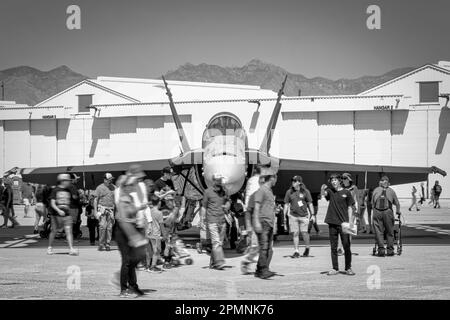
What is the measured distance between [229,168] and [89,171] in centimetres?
762

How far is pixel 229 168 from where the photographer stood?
16.8m

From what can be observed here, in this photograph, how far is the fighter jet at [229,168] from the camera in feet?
56.0

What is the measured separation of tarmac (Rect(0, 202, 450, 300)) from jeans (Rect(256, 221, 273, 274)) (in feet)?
0.87

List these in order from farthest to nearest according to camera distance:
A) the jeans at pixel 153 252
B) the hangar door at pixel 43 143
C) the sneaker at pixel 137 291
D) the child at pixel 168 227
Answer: the hangar door at pixel 43 143 → the child at pixel 168 227 → the jeans at pixel 153 252 → the sneaker at pixel 137 291

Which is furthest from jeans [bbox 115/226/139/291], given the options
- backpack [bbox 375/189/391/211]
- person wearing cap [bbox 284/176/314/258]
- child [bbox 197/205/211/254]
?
backpack [bbox 375/189/391/211]

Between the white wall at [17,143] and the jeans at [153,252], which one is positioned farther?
the white wall at [17,143]

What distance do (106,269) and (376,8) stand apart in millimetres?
8814

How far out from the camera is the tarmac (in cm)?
979

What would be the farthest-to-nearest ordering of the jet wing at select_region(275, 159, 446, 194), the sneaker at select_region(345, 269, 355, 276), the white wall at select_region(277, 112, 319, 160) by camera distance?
the white wall at select_region(277, 112, 319, 160) < the jet wing at select_region(275, 159, 446, 194) < the sneaker at select_region(345, 269, 355, 276)

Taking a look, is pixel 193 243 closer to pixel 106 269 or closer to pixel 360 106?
pixel 106 269

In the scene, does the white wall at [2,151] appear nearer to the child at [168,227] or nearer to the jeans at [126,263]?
the child at [168,227]


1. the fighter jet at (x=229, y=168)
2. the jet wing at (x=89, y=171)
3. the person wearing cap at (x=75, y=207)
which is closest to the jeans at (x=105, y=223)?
the person wearing cap at (x=75, y=207)

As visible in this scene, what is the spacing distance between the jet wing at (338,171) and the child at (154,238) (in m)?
8.72

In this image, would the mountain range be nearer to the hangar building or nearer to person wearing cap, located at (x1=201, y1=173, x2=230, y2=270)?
the hangar building
